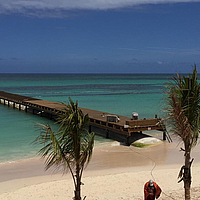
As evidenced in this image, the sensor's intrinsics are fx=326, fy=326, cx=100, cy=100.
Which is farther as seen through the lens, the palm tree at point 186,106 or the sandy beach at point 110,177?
the sandy beach at point 110,177

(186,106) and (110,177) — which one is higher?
(186,106)

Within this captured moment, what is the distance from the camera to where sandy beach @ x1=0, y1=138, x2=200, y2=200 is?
497 inches

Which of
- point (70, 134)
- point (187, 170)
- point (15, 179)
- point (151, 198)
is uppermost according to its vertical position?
point (70, 134)

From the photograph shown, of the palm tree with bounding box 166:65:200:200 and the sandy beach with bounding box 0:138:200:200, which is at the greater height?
the palm tree with bounding box 166:65:200:200

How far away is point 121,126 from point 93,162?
496 centimetres

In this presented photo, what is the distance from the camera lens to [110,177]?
1477 centimetres

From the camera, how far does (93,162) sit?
17.5 metres

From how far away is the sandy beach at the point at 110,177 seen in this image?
12.6 metres

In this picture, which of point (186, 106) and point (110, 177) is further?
point (110, 177)

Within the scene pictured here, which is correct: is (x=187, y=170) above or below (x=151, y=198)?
above

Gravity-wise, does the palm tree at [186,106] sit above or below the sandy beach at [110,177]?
above

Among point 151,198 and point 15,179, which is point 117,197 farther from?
point 15,179

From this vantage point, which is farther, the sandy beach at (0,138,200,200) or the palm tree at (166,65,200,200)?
the sandy beach at (0,138,200,200)

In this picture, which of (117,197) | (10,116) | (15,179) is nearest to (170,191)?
(117,197)
